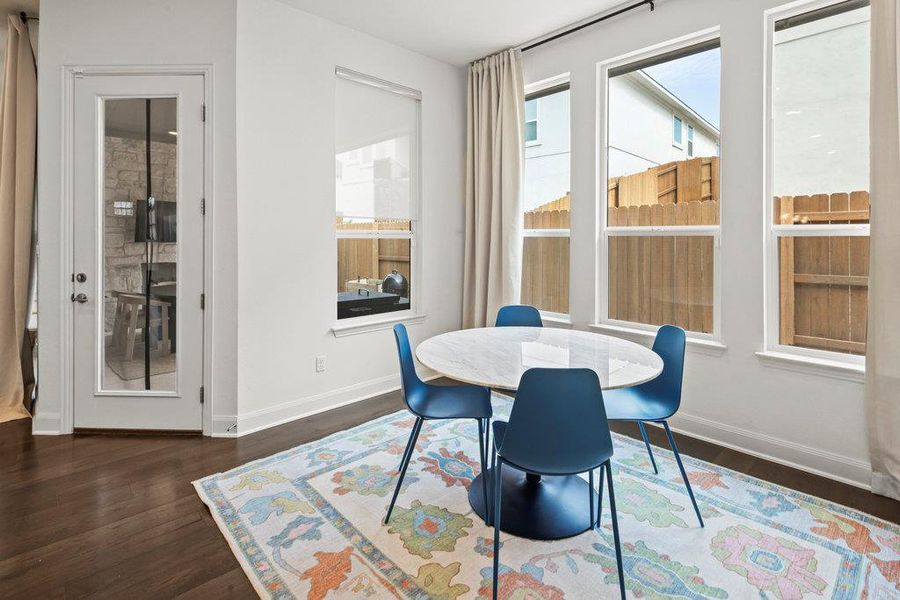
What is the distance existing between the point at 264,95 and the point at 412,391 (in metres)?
2.22

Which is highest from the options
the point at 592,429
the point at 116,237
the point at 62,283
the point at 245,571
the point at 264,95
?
the point at 264,95

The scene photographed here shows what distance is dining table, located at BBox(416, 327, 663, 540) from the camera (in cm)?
196

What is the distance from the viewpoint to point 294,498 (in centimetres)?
237

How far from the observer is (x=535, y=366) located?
6.86ft

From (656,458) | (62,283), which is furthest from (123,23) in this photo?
(656,458)

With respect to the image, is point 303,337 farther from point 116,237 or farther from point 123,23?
point 123,23

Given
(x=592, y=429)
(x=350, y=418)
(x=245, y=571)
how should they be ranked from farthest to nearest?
1. (x=350, y=418)
2. (x=245, y=571)
3. (x=592, y=429)

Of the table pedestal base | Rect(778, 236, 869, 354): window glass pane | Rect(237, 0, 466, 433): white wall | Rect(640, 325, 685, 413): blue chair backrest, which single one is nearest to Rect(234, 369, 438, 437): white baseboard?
Rect(237, 0, 466, 433): white wall

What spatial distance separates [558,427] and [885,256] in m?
1.94

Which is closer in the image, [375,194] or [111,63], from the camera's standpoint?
[111,63]

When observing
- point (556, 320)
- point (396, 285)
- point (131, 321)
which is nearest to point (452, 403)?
point (556, 320)

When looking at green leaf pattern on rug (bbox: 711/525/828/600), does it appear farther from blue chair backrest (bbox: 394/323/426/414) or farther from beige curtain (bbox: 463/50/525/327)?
beige curtain (bbox: 463/50/525/327)

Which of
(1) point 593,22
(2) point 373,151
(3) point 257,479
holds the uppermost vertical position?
(1) point 593,22

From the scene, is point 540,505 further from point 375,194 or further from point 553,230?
point 375,194
